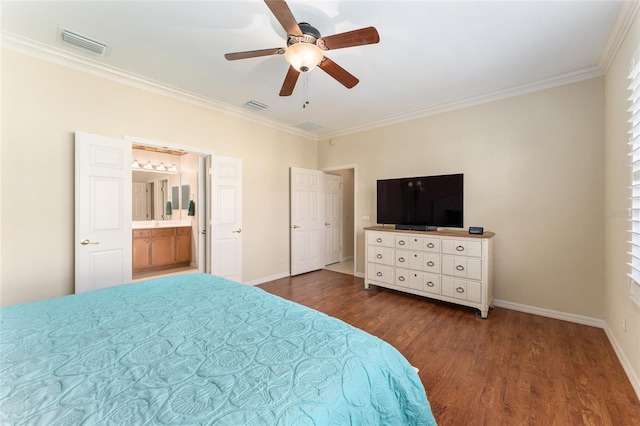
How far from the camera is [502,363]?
83.7 inches

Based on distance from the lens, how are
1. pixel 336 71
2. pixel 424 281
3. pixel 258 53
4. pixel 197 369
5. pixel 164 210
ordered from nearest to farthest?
pixel 197 369 → pixel 258 53 → pixel 336 71 → pixel 424 281 → pixel 164 210

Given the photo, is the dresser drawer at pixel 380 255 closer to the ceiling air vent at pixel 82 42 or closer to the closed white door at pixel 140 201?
the ceiling air vent at pixel 82 42

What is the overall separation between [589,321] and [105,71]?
6.02 metres

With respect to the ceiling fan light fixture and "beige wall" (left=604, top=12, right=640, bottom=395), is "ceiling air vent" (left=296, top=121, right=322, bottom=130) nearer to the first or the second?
the ceiling fan light fixture

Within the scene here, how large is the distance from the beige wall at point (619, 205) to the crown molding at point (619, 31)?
0.06m

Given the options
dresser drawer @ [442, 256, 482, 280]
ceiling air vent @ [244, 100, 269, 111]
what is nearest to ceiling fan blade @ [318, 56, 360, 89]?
ceiling air vent @ [244, 100, 269, 111]

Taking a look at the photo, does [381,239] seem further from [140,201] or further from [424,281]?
[140,201]

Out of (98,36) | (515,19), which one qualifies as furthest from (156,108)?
(515,19)

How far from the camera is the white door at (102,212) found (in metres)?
Answer: 2.64

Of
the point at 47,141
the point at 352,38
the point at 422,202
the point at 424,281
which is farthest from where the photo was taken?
the point at 422,202

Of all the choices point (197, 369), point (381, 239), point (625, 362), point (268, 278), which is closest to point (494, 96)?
point (381, 239)

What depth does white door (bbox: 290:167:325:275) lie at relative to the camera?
192 inches

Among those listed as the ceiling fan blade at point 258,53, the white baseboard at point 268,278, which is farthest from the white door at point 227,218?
the ceiling fan blade at point 258,53

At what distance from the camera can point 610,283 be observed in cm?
253
